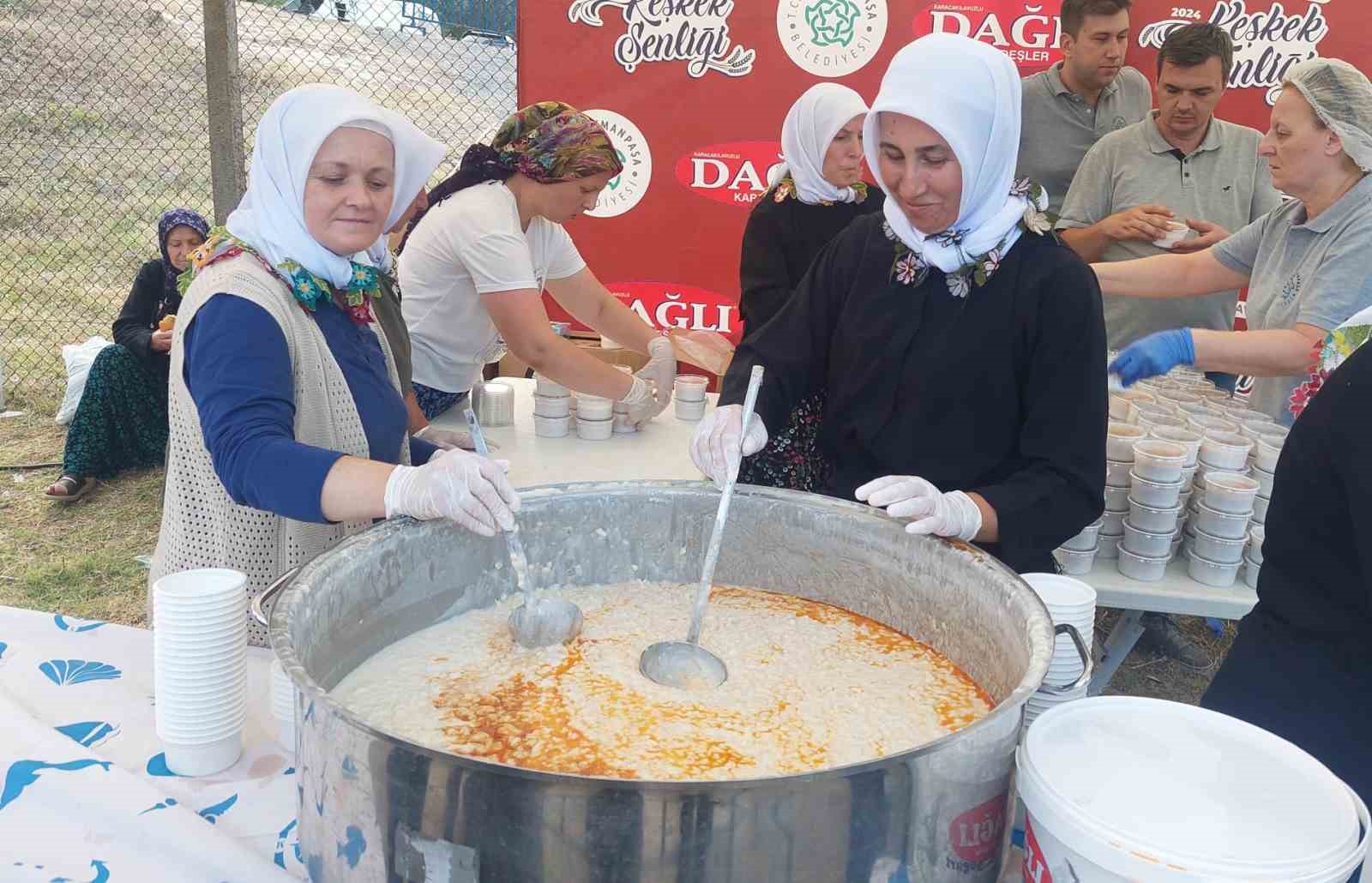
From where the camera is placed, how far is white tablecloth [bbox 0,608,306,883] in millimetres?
1012

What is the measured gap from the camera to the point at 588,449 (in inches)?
101

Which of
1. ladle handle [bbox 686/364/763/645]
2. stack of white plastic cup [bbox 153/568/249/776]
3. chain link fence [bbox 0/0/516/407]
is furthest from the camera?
chain link fence [bbox 0/0/516/407]

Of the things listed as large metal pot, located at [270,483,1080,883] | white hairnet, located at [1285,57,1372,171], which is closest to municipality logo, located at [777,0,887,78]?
white hairnet, located at [1285,57,1372,171]

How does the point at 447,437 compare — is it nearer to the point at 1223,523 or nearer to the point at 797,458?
the point at 797,458

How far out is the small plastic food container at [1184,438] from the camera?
7.04 feet

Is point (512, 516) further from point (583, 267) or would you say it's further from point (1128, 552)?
point (583, 267)

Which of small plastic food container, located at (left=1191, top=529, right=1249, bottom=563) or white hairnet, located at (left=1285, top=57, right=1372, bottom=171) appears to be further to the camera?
white hairnet, located at (left=1285, top=57, right=1372, bottom=171)

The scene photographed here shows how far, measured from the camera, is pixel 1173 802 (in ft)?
2.69

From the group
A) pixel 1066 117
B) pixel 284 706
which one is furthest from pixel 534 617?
pixel 1066 117

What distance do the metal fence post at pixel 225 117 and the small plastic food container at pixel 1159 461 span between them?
3.58 meters

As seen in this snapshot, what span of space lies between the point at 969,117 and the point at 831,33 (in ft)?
9.89

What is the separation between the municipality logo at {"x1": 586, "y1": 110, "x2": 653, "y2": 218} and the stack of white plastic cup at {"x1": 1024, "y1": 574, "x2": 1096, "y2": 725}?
357cm

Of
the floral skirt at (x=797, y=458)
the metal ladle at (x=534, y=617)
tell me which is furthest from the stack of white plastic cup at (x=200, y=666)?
the floral skirt at (x=797, y=458)

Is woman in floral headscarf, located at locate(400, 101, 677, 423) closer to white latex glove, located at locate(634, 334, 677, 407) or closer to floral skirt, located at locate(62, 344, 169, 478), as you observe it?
white latex glove, located at locate(634, 334, 677, 407)
